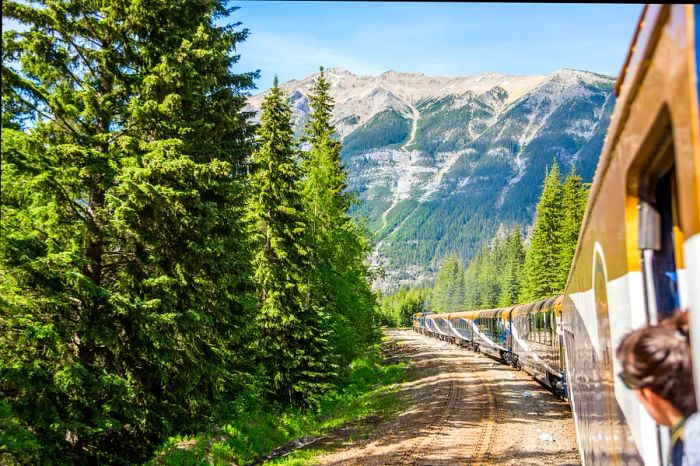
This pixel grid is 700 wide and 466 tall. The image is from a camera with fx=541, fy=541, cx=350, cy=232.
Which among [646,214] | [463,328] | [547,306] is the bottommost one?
[463,328]

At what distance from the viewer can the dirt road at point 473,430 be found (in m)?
11.9

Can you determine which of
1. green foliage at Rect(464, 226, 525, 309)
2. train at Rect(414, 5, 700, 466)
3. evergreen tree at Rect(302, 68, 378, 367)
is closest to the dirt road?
evergreen tree at Rect(302, 68, 378, 367)

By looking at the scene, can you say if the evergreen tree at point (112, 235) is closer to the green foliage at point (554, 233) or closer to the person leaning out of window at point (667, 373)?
the person leaning out of window at point (667, 373)

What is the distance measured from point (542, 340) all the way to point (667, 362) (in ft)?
60.4

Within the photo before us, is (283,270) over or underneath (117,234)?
underneath

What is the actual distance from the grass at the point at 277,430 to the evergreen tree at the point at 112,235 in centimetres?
57

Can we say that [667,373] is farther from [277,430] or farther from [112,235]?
[277,430]

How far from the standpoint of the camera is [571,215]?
42906mm

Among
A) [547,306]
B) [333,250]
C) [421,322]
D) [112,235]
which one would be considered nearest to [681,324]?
[112,235]

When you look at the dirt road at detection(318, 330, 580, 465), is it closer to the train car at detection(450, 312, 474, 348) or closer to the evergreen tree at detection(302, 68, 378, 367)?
the evergreen tree at detection(302, 68, 378, 367)

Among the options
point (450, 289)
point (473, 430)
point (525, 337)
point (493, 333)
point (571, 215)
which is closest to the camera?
point (473, 430)

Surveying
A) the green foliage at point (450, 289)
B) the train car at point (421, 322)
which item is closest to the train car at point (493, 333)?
the train car at point (421, 322)

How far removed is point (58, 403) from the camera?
332 inches

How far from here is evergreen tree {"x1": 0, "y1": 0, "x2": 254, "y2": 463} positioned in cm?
801
